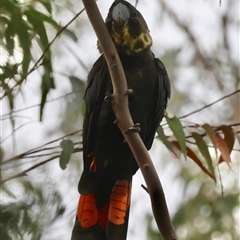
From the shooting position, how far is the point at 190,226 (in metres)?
3.56

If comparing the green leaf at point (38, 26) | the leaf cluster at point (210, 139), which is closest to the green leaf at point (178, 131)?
the leaf cluster at point (210, 139)

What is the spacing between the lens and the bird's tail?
5.80ft

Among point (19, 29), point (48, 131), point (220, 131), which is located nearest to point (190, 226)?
point (48, 131)

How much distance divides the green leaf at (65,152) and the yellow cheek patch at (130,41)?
36cm

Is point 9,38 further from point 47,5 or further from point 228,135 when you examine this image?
point 228,135

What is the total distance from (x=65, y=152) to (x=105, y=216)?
249 millimetres

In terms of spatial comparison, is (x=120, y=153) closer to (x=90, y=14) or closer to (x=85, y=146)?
(x=85, y=146)

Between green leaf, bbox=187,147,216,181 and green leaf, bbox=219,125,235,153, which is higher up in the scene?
green leaf, bbox=219,125,235,153

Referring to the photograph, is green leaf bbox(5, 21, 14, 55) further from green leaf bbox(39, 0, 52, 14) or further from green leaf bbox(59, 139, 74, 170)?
green leaf bbox(59, 139, 74, 170)

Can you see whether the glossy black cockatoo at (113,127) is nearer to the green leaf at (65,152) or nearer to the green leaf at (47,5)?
the green leaf at (65,152)

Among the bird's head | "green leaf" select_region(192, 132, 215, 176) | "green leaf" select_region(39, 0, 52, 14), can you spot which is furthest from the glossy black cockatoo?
"green leaf" select_region(39, 0, 52, 14)

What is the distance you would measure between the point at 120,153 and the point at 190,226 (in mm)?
1848

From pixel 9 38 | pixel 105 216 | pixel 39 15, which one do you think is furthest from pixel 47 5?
pixel 105 216

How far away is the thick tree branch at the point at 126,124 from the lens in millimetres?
1251
